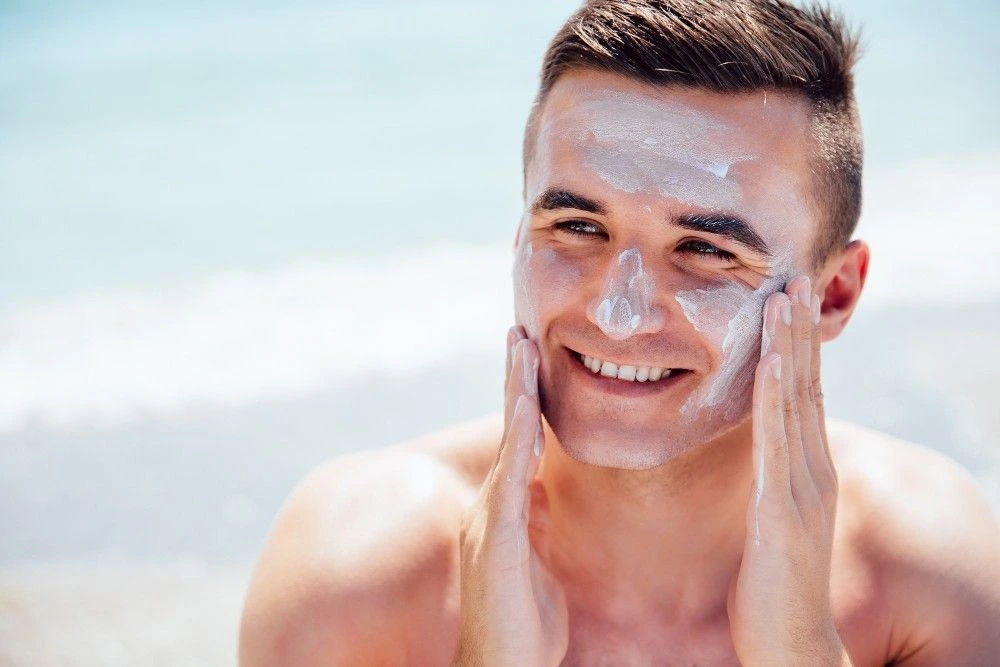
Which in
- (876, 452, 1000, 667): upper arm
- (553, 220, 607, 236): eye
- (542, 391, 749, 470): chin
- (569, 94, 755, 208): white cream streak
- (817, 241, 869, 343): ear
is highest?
(569, 94, 755, 208): white cream streak

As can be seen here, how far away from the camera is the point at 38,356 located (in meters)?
6.42

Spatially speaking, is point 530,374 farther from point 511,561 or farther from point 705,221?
point 705,221

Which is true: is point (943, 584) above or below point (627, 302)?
below

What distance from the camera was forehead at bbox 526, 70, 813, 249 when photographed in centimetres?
253

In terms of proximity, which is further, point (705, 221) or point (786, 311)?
point (786, 311)

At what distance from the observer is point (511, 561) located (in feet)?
8.48

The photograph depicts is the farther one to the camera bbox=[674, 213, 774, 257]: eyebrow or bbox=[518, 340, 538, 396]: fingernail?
bbox=[518, 340, 538, 396]: fingernail

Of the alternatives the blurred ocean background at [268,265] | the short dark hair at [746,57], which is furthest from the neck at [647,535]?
the blurred ocean background at [268,265]

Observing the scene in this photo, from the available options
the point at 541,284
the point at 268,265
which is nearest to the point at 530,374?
the point at 541,284

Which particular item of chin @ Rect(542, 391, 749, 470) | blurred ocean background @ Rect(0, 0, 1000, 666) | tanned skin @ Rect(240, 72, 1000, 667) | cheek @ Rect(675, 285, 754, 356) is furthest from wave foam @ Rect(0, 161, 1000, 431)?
cheek @ Rect(675, 285, 754, 356)

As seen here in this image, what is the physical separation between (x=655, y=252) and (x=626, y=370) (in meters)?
0.28

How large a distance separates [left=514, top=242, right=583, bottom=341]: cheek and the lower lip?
0.15 metres

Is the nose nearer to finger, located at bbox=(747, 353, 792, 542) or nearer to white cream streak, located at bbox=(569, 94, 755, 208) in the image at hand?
white cream streak, located at bbox=(569, 94, 755, 208)

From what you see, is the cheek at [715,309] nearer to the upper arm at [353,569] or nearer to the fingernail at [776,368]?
the fingernail at [776,368]
